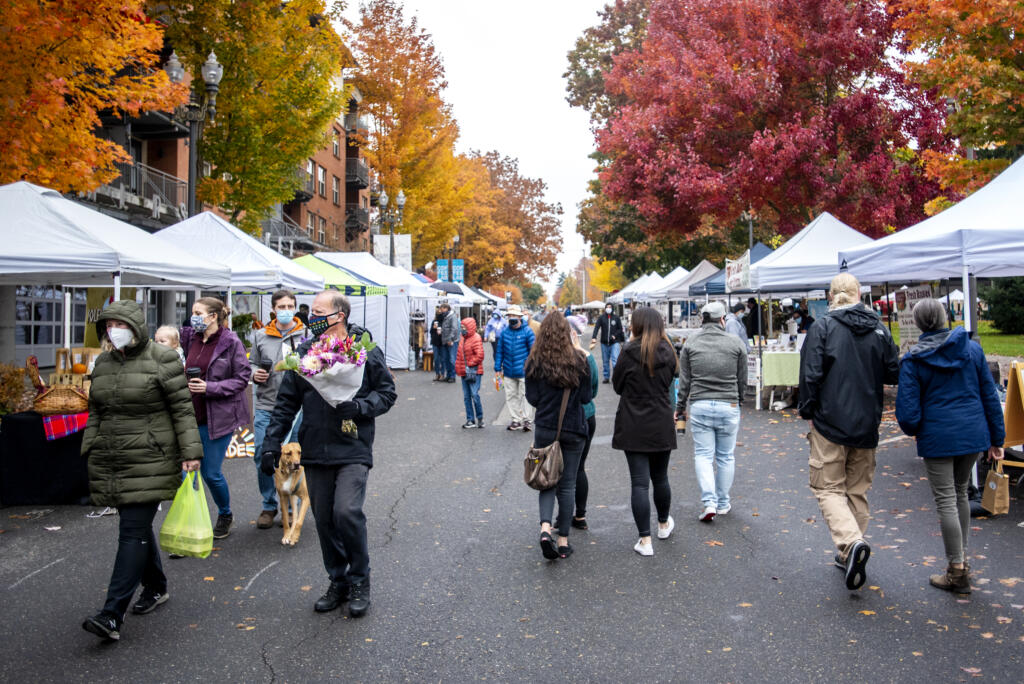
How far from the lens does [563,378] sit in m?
5.44

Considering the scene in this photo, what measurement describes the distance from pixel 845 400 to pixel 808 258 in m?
9.02

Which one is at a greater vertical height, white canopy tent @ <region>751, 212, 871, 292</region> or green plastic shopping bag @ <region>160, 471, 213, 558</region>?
white canopy tent @ <region>751, 212, 871, 292</region>

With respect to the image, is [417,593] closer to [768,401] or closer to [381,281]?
[768,401]

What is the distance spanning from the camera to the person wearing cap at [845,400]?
4828 millimetres

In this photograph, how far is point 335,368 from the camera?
4246mm

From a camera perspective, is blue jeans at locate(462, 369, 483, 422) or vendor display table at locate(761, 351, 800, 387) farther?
vendor display table at locate(761, 351, 800, 387)

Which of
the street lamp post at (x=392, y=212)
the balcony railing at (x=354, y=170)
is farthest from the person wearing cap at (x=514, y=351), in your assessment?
the balcony railing at (x=354, y=170)

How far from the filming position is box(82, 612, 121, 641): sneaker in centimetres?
397

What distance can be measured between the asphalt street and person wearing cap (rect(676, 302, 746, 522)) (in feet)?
1.47

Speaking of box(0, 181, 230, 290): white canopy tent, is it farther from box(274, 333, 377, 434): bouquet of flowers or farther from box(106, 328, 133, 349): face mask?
box(274, 333, 377, 434): bouquet of flowers

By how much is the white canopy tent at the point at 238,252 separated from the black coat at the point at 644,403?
839 centimetres

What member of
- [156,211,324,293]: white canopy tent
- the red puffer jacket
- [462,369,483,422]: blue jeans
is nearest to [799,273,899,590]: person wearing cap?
the red puffer jacket

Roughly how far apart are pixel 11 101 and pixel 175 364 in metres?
7.40

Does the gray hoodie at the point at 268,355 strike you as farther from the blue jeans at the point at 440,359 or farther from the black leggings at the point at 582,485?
the blue jeans at the point at 440,359
